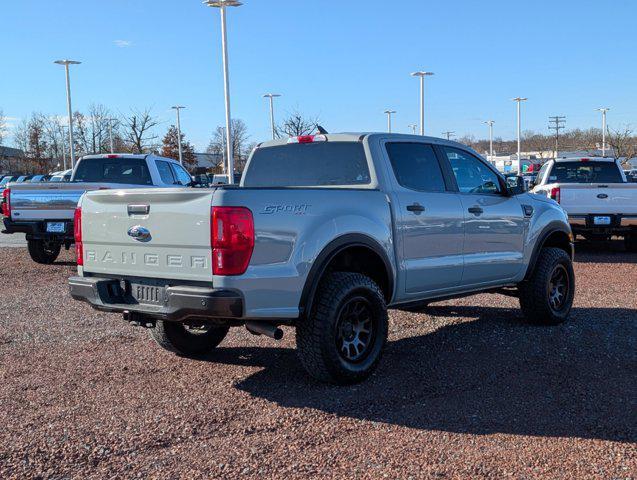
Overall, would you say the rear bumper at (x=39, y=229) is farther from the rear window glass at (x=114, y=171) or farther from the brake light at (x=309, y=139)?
the brake light at (x=309, y=139)

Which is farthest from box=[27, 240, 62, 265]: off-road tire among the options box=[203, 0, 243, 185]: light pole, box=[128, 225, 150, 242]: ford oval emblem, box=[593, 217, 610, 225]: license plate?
box=[203, 0, 243, 185]: light pole

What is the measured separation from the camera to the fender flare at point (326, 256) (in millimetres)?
5117

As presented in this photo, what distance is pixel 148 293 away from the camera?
5172mm

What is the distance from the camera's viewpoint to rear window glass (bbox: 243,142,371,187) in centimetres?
620

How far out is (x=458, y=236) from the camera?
6.54 metres

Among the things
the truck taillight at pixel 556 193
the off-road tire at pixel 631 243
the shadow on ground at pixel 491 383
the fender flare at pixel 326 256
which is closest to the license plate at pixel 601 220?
the truck taillight at pixel 556 193

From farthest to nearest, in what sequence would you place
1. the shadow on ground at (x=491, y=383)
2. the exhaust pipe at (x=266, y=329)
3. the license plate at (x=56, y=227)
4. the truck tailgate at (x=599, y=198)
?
the truck tailgate at (x=599, y=198) → the license plate at (x=56, y=227) → the exhaust pipe at (x=266, y=329) → the shadow on ground at (x=491, y=383)

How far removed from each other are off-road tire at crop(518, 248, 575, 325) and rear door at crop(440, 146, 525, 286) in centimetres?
28

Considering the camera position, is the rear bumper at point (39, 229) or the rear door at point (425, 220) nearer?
the rear door at point (425, 220)

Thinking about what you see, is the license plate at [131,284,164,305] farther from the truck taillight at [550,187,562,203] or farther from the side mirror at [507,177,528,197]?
the truck taillight at [550,187,562,203]

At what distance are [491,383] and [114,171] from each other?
33.2 feet

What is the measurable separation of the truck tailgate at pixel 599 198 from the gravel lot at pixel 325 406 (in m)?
5.76

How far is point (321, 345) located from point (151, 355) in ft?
6.40

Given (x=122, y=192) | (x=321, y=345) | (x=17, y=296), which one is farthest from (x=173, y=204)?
(x=17, y=296)
